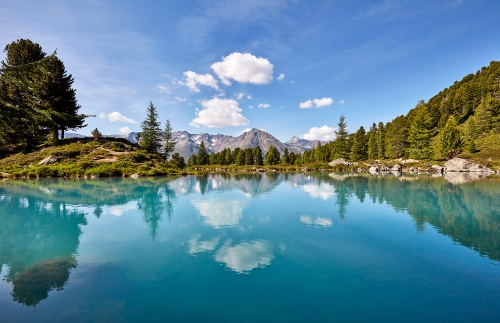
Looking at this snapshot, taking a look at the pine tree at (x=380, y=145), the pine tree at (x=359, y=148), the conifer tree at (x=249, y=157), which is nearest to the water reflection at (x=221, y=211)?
the pine tree at (x=359, y=148)

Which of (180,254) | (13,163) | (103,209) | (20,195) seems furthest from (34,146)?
(180,254)

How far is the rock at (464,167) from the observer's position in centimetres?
5428

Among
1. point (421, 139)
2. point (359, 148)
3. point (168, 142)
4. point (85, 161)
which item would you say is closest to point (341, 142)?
point (359, 148)

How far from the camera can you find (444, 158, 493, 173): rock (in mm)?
54275

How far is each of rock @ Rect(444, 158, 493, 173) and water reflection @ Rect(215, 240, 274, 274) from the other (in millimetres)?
68288

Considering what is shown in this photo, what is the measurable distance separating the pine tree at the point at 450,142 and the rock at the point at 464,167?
350 inches

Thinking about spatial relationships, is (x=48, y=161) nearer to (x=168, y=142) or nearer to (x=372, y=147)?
(x=168, y=142)

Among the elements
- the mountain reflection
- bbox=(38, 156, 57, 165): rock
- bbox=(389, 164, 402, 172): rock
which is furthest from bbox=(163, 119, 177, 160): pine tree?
bbox=(389, 164, 402, 172): rock

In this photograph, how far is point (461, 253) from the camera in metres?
9.19

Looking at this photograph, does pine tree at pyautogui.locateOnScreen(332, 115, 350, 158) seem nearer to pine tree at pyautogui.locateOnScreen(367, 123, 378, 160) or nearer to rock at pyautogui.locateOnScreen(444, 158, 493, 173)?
pine tree at pyautogui.locateOnScreen(367, 123, 378, 160)

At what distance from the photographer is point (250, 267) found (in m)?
8.09

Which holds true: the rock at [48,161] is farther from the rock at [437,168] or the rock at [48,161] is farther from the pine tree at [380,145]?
the pine tree at [380,145]

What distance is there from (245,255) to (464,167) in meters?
71.9

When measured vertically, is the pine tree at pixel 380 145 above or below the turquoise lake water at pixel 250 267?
above
